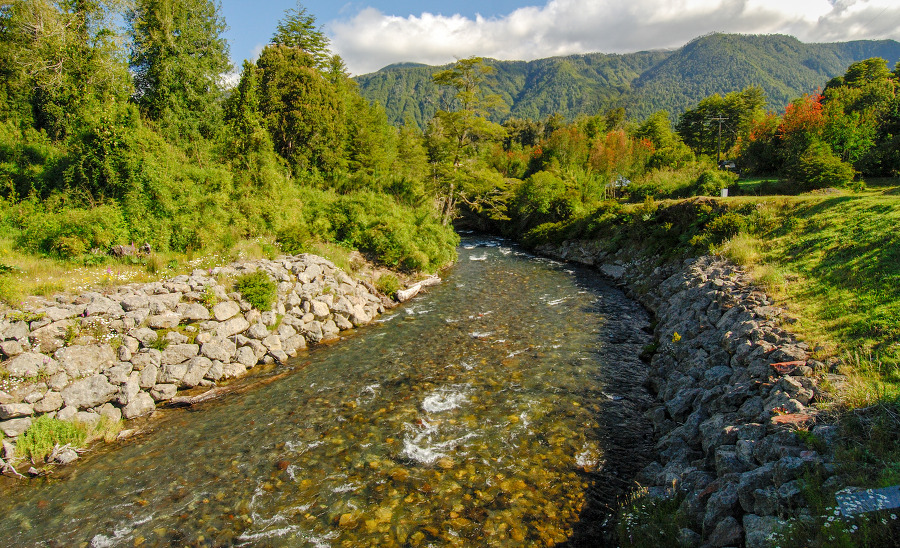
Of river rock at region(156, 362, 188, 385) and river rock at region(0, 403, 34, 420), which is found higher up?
river rock at region(0, 403, 34, 420)

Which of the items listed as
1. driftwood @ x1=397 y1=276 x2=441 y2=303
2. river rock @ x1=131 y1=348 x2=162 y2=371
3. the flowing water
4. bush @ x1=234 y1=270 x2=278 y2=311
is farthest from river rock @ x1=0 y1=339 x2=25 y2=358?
driftwood @ x1=397 y1=276 x2=441 y2=303

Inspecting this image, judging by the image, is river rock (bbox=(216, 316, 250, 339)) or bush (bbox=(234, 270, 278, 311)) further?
bush (bbox=(234, 270, 278, 311))

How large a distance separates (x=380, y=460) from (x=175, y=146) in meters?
21.9

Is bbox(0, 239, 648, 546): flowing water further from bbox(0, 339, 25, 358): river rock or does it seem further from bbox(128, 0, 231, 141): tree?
bbox(128, 0, 231, 141): tree

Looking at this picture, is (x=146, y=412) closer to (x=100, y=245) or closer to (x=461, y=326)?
(x=100, y=245)

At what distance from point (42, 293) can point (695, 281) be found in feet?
70.4

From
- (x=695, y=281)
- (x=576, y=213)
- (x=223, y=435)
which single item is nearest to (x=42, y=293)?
(x=223, y=435)

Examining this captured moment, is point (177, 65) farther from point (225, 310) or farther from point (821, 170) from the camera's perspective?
point (821, 170)

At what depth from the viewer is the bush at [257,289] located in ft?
46.1

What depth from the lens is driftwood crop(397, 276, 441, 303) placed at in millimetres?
20078

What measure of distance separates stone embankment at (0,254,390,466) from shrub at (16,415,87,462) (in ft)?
0.52

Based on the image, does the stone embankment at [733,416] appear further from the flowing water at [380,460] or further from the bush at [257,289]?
the bush at [257,289]

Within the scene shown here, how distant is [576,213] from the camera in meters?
36.9

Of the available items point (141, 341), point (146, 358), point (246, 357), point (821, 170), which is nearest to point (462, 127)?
point (821, 170)
